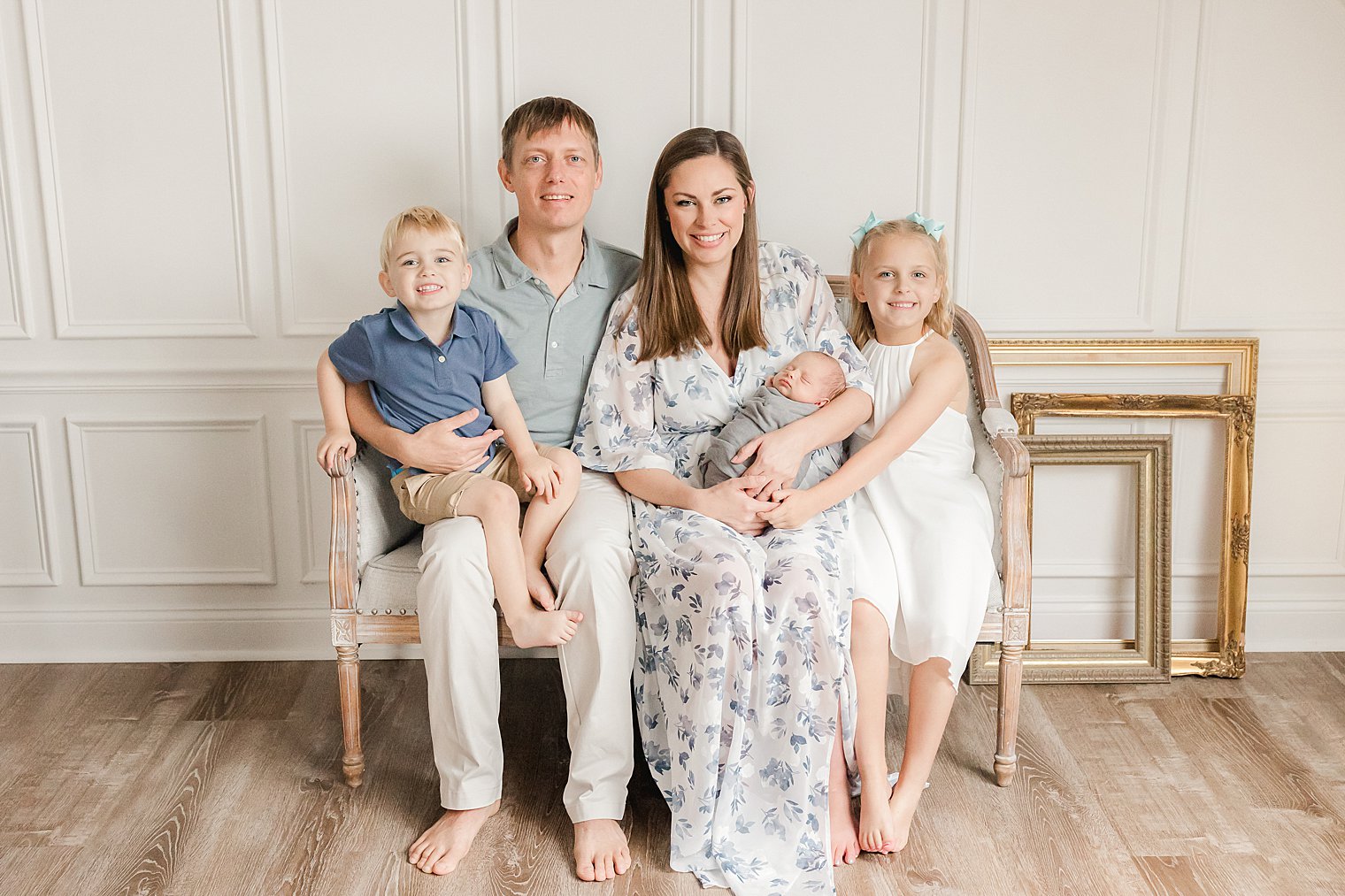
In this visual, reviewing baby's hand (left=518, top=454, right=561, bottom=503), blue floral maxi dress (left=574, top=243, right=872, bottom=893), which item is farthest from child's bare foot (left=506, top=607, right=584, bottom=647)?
baby's hand (left=518, top=454, right=561, bottom=503)

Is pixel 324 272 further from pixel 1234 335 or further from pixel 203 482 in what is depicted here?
pixel 1234 335

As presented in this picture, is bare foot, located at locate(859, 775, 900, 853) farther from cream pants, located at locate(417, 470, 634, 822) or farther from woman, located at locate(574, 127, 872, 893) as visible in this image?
cream pants, located at locate(417, 470, 634, 822)

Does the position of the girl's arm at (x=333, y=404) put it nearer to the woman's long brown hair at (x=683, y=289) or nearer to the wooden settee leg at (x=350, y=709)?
the wooden settee leg at (x=350, y=709)

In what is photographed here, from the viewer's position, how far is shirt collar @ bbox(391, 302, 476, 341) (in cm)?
222

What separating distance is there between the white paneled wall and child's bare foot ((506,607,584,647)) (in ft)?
3.55

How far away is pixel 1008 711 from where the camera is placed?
2273mm

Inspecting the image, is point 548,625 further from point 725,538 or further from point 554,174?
point 554,174

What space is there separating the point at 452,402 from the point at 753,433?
645 mm

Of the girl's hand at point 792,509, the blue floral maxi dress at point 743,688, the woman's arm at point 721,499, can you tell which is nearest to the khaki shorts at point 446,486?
the woman's arm at point 721,499

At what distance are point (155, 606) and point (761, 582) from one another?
188 centimetres

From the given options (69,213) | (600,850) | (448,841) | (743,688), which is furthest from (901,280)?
(69,213)

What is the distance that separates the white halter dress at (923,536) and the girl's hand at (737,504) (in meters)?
0.22

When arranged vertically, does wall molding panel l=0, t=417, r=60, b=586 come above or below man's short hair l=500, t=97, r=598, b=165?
below

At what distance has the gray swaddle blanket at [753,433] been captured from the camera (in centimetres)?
220
